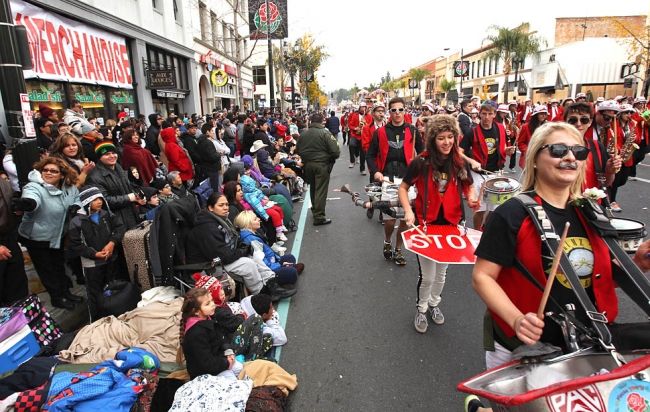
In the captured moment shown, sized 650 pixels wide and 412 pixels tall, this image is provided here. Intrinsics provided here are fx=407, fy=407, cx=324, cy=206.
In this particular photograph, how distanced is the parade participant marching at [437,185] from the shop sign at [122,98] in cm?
1331

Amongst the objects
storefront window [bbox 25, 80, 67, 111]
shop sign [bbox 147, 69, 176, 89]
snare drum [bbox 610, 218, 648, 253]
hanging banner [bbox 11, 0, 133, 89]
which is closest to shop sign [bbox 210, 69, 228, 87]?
shop sign [bbox 147, 69, 176, 89]

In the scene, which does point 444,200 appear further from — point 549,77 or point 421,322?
point 549,77

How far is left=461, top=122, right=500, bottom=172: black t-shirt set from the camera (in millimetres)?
6375

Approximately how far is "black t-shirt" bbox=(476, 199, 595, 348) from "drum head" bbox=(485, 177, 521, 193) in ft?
8.83

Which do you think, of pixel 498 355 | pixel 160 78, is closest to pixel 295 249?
pixel 498 355

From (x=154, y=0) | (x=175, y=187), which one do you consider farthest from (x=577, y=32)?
(x=175, y=187)

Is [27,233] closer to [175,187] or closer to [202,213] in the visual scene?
[202,213]

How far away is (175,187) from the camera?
21.8ft

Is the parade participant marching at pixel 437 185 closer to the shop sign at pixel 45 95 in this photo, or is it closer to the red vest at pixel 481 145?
the red vest at pixel 481 145

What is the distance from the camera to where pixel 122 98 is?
48.3 feet

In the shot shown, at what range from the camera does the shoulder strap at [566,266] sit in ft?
5.35

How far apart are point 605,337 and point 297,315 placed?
319cm

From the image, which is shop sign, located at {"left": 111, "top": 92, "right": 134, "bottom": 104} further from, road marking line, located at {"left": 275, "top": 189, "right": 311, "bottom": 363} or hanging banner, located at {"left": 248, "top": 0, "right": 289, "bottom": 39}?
road marking line, located at {"left": 275, "top": 189, "right": 311, "bottom": 363}

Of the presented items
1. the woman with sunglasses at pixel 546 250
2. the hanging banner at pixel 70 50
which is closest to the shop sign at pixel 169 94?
the hanging banner at pixel 70 50
